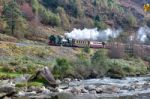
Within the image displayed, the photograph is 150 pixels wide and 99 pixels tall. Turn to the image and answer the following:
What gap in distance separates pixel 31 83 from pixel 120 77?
120 ft

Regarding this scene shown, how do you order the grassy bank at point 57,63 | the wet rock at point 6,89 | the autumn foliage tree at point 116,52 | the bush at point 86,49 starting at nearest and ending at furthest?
the wet rock at point 6,89
the grassy bank at point 57,63
the bush at point 86,49
the autumn foliage tree at point 116,52

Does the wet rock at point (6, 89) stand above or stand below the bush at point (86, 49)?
below

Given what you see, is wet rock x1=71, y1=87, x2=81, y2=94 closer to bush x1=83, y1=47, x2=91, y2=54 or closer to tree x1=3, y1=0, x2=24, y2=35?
bush x1=83, y1=47, x2=91, y2=54

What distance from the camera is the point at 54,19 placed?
188m

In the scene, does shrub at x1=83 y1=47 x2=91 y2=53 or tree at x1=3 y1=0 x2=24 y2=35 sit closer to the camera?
shrub at x1=83 y1=47 x2=91 y2=53

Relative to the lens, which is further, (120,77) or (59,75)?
(120,77)

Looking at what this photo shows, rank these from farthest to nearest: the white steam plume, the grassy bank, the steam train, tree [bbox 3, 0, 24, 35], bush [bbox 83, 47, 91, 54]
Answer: the white steam plume < tree [bbox 3, 0, 24, 35] < bush [bbox 83, 47, 91, 54] < the steam train < the grassy bank

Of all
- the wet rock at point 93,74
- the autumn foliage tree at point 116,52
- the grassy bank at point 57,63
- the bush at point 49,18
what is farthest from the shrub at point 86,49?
the bush at point 49,18

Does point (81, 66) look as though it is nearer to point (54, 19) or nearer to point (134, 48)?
Answer: point (134, 48)

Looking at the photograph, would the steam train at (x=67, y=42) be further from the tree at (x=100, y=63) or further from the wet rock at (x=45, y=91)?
the wet rock at (x=45, y=91)

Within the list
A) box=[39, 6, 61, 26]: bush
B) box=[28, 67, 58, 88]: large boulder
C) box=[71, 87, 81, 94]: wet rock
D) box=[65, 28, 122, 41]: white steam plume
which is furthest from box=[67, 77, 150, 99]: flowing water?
box=[39, 6, 61, 26]: bush

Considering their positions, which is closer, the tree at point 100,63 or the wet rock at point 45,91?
the wet rock at point 45,91

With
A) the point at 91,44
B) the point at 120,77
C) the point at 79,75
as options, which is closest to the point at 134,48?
the point at 91,44

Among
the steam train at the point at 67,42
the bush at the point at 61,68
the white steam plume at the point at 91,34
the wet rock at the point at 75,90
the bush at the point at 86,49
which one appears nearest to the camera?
the wet rock at the point at 75,90
